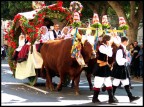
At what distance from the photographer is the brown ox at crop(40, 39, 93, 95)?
11123mm

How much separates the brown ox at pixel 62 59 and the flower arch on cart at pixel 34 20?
86cm

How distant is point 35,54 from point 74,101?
3907 mm

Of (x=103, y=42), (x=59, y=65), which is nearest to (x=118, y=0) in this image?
(x=59, y=65)

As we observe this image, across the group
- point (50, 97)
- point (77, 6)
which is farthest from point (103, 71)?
point (77, 6)

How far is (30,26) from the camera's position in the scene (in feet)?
44.0

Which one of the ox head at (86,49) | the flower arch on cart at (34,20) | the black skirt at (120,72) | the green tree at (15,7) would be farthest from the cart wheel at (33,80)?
the green tree at (15,7)

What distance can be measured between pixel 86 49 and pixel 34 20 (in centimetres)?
327

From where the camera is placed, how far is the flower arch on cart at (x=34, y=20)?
44.1 ft

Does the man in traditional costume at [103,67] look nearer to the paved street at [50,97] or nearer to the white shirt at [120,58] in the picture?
the white shirt at [120,58]

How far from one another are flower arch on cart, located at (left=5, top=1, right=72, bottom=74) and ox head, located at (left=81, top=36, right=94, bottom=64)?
2772 millimetres

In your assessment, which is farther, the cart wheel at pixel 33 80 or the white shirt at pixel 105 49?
the cart wheel at pixel 33 80

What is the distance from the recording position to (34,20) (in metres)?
13.5

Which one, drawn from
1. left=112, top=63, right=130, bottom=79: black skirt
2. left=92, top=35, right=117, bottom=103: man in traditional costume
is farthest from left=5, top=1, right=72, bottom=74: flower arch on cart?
left=112, top=63, right=130, bottom=79: black skirt

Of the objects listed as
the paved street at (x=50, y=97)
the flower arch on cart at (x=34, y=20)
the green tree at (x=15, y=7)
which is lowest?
the paved street at (x=50, y=97)
